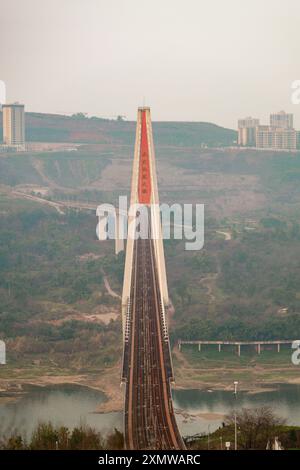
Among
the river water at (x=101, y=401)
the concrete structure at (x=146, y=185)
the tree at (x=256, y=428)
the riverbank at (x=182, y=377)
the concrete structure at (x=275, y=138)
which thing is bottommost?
the river water at (x=101, y=401)

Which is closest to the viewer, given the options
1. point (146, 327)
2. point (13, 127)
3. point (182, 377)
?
point (182, 377)

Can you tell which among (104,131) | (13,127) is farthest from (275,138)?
(13,127)

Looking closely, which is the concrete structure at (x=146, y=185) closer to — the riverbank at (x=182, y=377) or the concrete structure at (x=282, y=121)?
the riverbank at (x=182, y=377)

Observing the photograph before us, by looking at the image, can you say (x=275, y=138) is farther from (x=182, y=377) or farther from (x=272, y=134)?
(x=182, y=377)

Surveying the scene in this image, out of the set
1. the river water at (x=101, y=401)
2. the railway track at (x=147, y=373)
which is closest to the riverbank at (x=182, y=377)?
the river water at (x=101, y=401)

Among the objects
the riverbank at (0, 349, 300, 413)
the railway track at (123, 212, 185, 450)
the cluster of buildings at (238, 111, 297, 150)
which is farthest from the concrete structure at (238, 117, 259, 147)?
the riverbank at (0, 349, 300, 413)

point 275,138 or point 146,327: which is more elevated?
point 275,138
